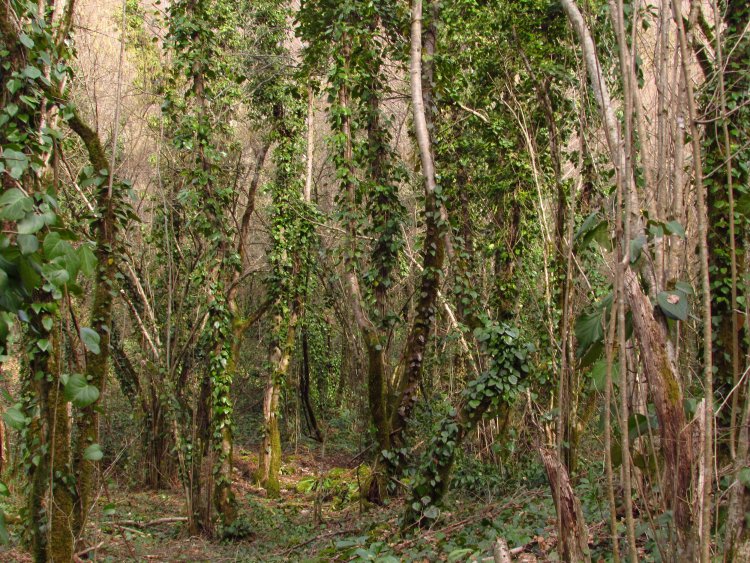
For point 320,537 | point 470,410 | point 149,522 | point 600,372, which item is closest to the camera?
point 600,372

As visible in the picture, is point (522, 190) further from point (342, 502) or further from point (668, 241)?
point (668, 241)

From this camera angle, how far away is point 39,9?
13.7 feet

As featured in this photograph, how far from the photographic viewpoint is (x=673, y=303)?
2035 mm

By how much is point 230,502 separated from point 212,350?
2.09 metres

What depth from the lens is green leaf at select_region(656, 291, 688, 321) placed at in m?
2.01

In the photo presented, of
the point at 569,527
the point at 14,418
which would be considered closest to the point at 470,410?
the point at 569,527

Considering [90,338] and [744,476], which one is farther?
[90,338]

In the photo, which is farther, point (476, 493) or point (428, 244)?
point (476, 493)

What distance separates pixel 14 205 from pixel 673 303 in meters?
2.15

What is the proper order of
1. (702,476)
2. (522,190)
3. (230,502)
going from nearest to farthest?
(702,476), (230,502), (522,190)

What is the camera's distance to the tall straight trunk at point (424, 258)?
653 cm

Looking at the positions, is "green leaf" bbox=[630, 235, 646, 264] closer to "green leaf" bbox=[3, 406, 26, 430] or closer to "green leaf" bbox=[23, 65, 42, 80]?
"green leaf" bbox=[3, 406, 26, 430]

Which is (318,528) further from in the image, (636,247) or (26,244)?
(636,247)

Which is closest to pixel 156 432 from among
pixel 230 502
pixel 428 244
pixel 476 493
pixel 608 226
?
pixel 230 502
